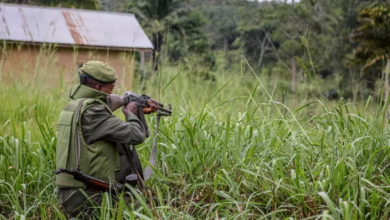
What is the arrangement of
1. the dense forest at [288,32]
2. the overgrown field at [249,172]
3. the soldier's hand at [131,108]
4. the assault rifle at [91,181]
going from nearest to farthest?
the overgrown field at [249,172] → the assault rifle at [91,181] → the soldier's hand at [131,108] → the dense forest at [288,32]

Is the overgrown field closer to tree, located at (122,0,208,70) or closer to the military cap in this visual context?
the military cap

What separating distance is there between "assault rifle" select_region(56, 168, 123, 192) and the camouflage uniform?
1.4 inches

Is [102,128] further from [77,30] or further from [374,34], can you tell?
[374,34]

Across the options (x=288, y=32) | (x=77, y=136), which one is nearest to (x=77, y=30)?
(x=77, y=136)

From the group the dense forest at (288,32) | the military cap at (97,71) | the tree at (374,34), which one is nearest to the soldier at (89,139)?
the military cap at (97,71)

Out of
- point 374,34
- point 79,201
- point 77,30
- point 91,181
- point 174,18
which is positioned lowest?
point 174,18

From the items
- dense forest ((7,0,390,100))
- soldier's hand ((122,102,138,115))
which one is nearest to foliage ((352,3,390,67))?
dense forest ((7,0,390,100))

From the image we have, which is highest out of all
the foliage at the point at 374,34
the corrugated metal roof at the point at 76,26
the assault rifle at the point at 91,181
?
the assault rifle at the point at 91,181

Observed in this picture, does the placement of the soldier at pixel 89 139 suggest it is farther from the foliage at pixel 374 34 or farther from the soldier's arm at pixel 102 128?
the foliage at pixel 374 34

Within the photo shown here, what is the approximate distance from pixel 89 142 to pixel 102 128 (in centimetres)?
12

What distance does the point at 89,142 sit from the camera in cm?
273

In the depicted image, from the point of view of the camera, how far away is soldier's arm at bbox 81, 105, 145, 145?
272cm

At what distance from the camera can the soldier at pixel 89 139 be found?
273 centimetres

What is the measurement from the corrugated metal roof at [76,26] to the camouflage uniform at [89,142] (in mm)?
11948
